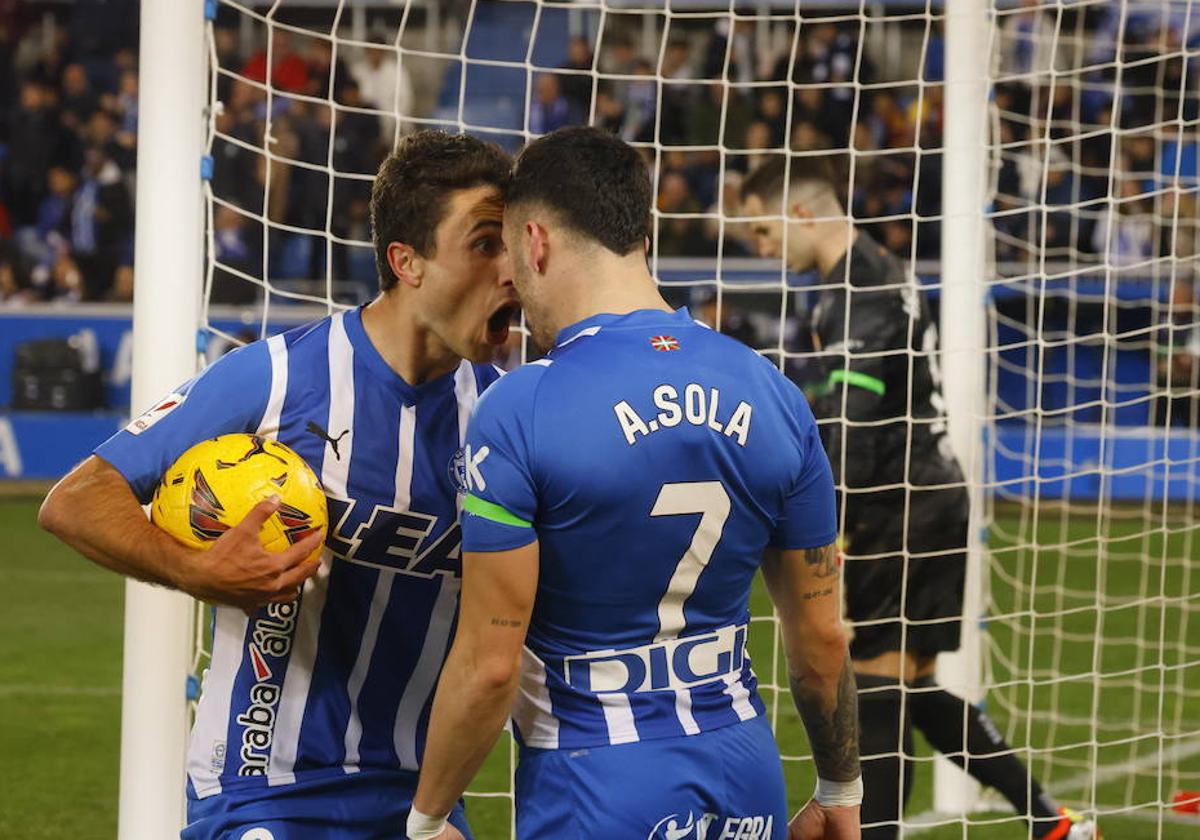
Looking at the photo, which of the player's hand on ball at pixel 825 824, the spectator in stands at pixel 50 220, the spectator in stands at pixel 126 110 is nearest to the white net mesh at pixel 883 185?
the spectator in stands at pixel 126 110

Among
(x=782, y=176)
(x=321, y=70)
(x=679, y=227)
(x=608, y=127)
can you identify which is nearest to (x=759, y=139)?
(x=679, y=227)

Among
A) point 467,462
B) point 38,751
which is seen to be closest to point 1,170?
point 38,751

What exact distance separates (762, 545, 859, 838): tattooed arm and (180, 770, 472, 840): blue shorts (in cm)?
65

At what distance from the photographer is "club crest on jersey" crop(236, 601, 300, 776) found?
3.04 meters

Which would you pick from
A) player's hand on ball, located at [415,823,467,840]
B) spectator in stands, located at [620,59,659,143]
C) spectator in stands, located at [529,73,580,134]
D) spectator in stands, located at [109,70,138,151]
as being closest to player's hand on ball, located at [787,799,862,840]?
player's hand on ball, located at [415,823,467,840]

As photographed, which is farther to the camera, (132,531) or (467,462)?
(132,531)

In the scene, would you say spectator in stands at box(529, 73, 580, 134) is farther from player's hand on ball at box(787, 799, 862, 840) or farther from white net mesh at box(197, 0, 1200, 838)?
player's hand on ball at box(787, 799, 862, 840)

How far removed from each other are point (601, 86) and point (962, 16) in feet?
33.8

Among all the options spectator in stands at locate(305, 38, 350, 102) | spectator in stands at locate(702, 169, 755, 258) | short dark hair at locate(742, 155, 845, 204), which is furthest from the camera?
spectator in stands at locate(305, 38, 350, 102)

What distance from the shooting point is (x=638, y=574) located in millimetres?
2676

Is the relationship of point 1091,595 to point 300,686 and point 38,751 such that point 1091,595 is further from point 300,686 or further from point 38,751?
point 300,686

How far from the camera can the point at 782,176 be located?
5.58m

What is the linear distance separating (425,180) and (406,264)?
6.2 inches

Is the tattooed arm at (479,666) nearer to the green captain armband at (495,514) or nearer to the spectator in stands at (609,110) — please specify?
the green captain armband at (495,514)
